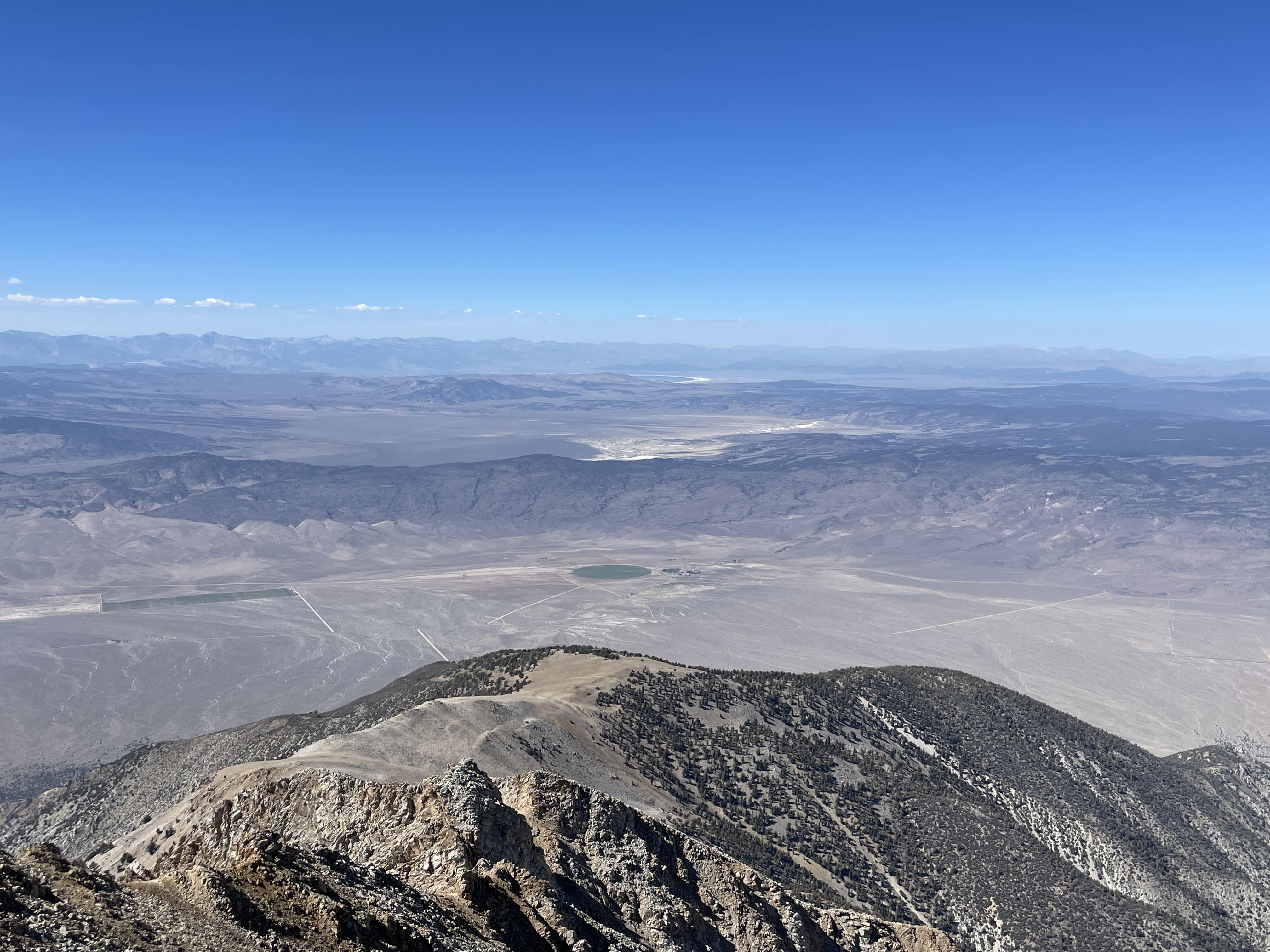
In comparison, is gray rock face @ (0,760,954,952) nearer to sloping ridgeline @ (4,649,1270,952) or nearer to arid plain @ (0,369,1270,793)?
sloping ridgeline @ (4,649,1270,952)

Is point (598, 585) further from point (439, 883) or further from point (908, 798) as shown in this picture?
point (439, 883)

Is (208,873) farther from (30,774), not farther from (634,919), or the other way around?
(30,774)

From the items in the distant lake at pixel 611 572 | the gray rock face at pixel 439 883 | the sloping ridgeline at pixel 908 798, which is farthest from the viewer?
the distant lake at pixel 611 572

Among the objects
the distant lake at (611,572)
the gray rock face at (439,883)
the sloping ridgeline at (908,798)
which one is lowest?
the distant lake at (611,572)

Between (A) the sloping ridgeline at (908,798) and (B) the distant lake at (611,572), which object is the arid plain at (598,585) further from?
(A) the sloping ridgeline at (908,798)

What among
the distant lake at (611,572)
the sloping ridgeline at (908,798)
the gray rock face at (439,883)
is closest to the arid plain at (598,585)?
the distant lake at (611,572)

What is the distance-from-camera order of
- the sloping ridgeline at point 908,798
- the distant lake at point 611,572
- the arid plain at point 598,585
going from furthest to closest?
1. the distant lake at point 611,572
2. the arid plain at point 598,585
3. the sloping ridgeline at point 908,798

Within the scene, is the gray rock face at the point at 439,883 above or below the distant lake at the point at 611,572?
above
